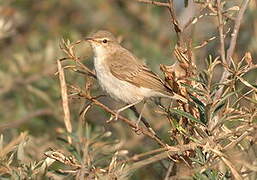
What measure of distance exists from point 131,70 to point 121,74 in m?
0.08

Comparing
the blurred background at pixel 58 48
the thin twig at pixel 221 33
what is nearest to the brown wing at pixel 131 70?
the blurred background at pixel 58 48

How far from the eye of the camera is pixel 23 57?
605cm

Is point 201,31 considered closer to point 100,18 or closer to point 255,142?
point 100,18

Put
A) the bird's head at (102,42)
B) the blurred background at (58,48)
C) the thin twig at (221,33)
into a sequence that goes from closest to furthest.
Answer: the thin twig at (221,33) → the bird's head at (102,42) → the blurred background at (58,48)

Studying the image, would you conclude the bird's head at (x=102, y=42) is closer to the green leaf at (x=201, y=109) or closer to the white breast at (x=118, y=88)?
the white breast at (x=118, y=88)

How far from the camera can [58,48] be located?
6.05 m

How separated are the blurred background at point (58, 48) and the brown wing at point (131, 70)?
174 millimetres

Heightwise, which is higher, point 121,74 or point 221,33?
point 221,33

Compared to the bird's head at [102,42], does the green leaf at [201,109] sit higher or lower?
higher

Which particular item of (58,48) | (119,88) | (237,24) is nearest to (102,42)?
(119,88)

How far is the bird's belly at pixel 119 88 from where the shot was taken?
184 inches

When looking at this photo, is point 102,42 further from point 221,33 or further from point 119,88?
point 221,33

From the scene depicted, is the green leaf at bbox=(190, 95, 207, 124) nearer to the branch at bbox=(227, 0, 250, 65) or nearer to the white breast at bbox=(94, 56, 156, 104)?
the branch at bbox=(227, 0, 250, 65)

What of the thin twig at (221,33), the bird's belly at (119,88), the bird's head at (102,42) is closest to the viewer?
the thin twig at (221,33)
